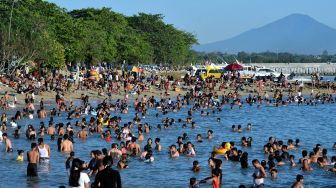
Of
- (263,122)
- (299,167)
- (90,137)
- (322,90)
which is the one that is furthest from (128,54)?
(299,167)

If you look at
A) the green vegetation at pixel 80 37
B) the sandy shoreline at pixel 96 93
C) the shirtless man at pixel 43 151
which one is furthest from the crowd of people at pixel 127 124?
the green vegetation at pixel 80 37

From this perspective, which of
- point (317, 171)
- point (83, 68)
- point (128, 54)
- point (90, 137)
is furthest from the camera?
point (128, 54)

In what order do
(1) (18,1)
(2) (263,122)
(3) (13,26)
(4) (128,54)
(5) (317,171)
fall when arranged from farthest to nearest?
1. (4) (128,54)
2. (1) (18,1)
3. (3) (13,26)
4. (2) (263,122)
5. (5) (317,171)

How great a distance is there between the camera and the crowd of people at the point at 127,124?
22938 mm

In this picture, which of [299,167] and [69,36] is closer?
[299,167]


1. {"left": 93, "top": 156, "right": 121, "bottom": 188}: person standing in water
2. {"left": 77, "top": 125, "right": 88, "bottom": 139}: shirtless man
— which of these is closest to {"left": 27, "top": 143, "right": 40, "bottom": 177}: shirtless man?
Answer: {"left": 93, "top": 156, "right": 121, "bottom": 188}: person standing in water

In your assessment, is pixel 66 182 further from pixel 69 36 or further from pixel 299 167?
pixel 69 36

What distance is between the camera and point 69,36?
Answer: 70125 millimetres

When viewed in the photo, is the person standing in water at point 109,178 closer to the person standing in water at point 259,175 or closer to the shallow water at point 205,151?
the shallow water at point 205,151

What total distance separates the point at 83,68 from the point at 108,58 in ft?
16.0

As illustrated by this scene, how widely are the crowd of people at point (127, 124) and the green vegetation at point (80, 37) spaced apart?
2.56 meters

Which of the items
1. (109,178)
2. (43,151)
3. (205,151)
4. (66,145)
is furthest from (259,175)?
(109,178)

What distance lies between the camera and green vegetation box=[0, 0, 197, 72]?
58.3 meters

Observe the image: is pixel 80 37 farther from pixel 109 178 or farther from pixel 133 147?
pixel 109 178
